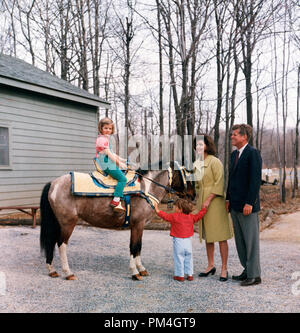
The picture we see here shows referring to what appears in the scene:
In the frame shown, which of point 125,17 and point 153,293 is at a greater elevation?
point 125,17

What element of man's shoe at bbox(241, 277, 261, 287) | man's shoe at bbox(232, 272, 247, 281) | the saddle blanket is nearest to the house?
the saddle blanket

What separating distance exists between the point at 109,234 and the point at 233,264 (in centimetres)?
326

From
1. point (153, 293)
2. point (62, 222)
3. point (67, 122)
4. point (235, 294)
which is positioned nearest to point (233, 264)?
point (235, 294)

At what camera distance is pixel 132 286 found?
12.3 feet

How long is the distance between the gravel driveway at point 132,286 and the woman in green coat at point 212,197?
0.55 meters

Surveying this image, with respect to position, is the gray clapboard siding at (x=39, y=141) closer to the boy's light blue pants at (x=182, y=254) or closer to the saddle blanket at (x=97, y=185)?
the saddle blanket at (x=97, y=185)

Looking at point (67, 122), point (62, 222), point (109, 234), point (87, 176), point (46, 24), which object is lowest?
point (109, 234)

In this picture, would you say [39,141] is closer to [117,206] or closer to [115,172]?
[115,172]

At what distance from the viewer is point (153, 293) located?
3.51m

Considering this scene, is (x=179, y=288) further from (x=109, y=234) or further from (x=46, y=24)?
(x=46, y=24)

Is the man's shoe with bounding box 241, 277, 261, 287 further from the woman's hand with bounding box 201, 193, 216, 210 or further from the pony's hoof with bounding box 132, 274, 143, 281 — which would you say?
the pony's hoof with bounding box 132, 274, 143, 281

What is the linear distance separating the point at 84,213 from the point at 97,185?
0.44 m

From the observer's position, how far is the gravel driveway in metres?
3.13
